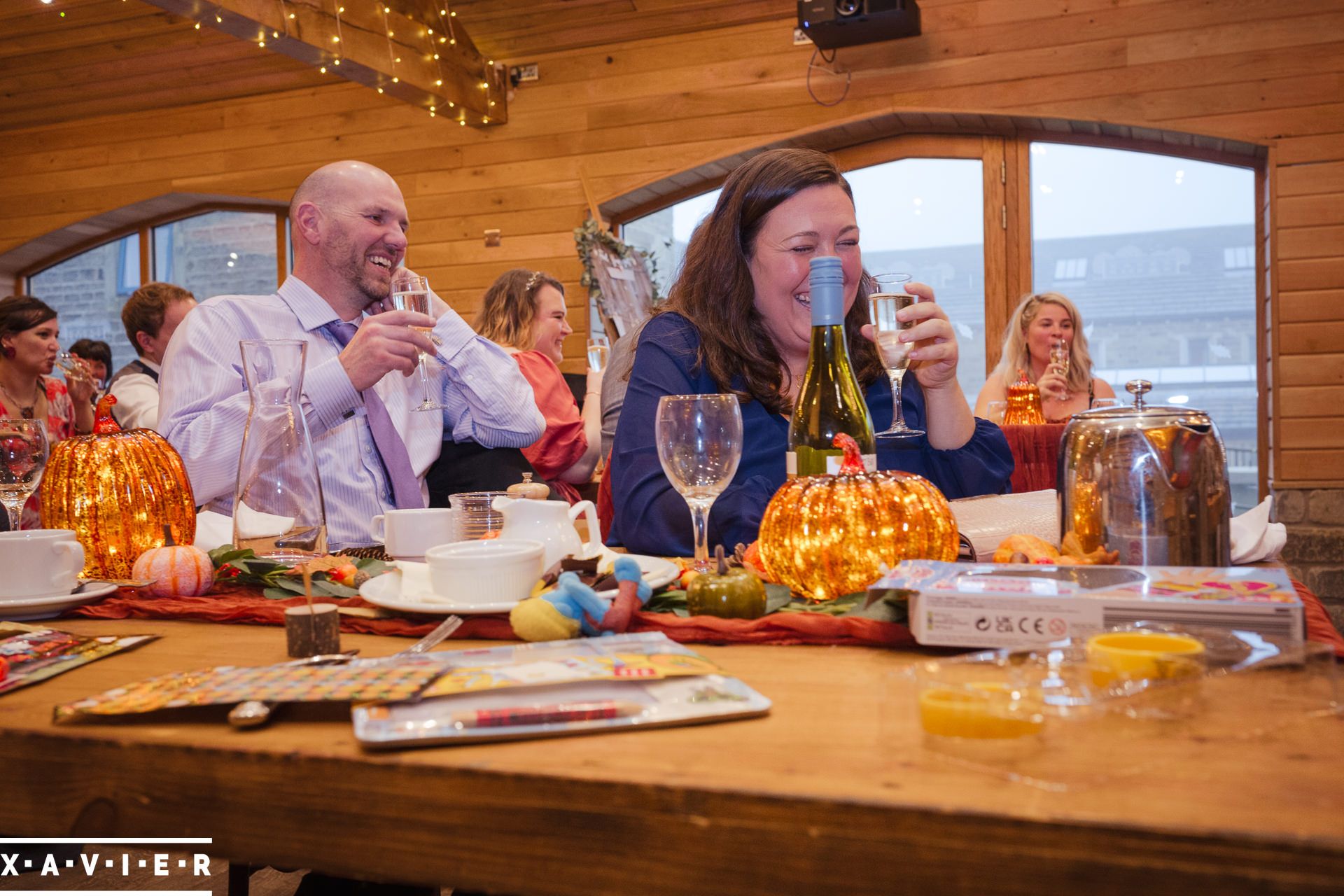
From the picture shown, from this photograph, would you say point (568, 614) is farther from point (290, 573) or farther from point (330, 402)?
point (330, 402)

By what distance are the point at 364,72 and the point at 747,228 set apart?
3473 mm

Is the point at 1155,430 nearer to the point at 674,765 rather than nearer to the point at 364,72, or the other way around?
the point at 674,765

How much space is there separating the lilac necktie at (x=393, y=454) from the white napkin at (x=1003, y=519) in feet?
3.92

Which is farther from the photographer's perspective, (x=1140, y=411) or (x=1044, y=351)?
(x=1044, y=351)

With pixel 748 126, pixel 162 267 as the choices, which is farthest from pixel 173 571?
pixel 162 267

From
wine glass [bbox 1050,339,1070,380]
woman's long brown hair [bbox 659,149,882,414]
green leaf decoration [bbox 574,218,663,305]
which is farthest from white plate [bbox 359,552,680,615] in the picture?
green leaf decoration [bbox 574,218,663,305]

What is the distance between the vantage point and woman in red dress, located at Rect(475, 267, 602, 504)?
3500 mm

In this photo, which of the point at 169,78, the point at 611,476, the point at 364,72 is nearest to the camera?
the point at 611,476

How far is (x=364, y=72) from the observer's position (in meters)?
4.55

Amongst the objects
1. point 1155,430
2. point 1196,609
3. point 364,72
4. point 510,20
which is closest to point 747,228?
point 1155,430

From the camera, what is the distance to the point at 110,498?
1.19m

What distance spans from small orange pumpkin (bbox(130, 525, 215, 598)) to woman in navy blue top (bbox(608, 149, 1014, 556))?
1.79ft

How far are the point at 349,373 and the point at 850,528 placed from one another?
1.15 m

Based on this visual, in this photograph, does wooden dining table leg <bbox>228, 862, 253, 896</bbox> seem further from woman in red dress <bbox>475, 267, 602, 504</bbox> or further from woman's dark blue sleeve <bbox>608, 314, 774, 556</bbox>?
woman in red dress <bbox>475, 267, 602, 504</bbox>
